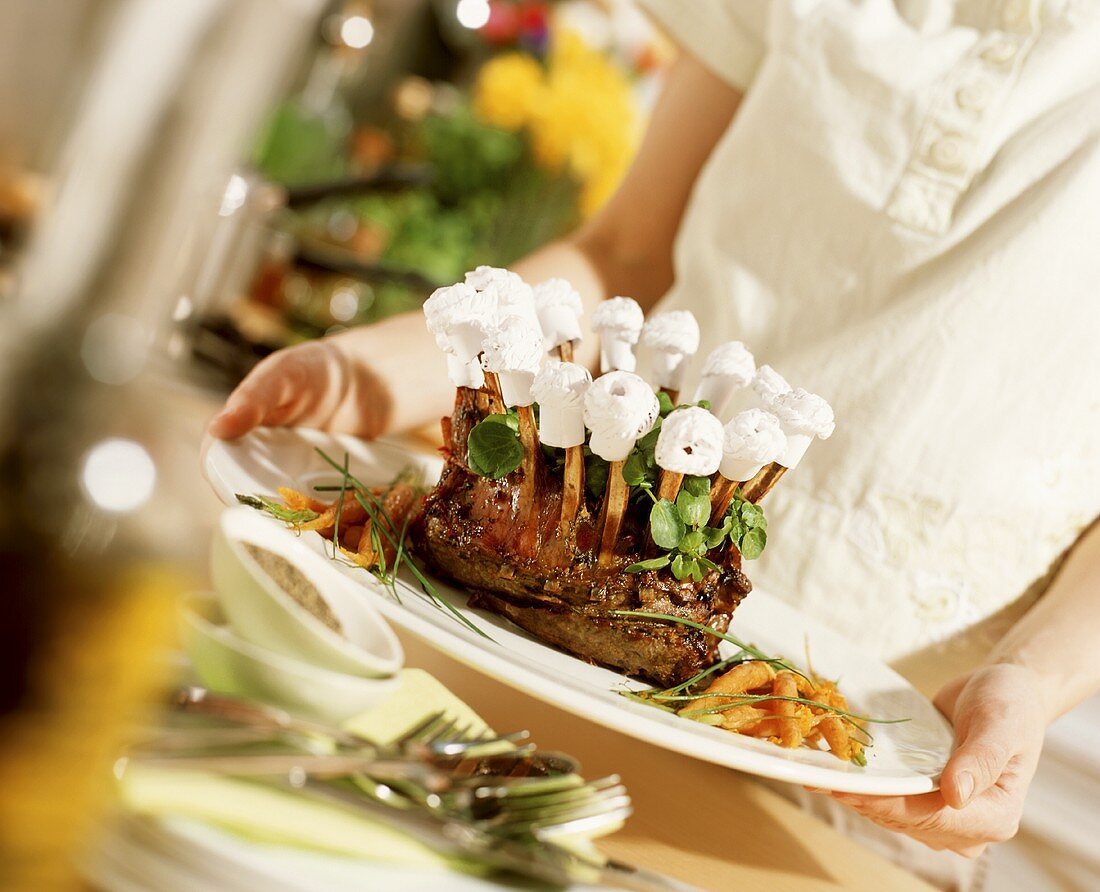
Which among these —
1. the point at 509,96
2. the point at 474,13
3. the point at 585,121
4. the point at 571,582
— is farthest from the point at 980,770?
the point at 474,13

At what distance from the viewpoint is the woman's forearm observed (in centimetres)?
93

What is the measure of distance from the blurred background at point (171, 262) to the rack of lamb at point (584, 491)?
202mm

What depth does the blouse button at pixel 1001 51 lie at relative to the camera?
106cm

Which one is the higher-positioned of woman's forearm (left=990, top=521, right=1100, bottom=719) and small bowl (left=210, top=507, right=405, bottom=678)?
woman's forearm (left=990, top=521, right=1100, bottom=719)


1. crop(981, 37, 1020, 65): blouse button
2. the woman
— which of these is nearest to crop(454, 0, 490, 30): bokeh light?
the woman

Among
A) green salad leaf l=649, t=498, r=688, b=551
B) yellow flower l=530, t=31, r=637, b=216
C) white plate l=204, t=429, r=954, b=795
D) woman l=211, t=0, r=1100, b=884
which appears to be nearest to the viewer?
white plate l=204, t=429, r=954, b=795

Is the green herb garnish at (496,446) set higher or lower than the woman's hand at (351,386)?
higher

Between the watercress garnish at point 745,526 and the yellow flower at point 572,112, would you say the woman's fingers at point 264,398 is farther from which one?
the yellow flower at point 572,112

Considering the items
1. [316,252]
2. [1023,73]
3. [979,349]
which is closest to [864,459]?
[979,349]

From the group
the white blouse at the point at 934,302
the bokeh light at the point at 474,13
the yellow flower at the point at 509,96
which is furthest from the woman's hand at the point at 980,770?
the bokeh light at the point at 474,13

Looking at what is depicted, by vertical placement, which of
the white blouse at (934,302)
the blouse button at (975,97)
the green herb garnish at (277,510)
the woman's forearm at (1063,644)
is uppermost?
the blouse button at (975,97)

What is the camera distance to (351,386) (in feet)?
3.00

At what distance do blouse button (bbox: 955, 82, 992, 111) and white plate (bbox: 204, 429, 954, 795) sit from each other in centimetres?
57

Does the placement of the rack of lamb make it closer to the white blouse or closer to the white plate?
the white plate
